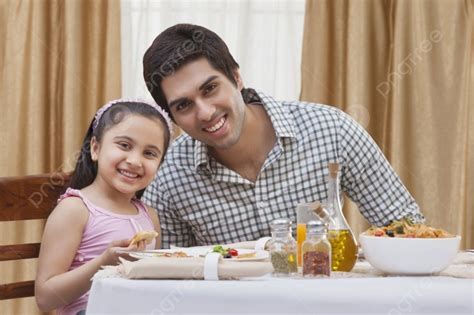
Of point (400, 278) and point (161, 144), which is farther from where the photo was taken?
point (161, 144)

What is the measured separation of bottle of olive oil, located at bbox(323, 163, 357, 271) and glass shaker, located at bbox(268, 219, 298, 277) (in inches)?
4.5

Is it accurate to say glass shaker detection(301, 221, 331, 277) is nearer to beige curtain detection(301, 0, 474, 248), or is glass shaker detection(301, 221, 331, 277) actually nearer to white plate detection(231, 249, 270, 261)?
white plate detection(231, 249, 270, 261)

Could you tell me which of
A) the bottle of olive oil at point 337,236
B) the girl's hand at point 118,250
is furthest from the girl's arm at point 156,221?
the bottle of olive oil at point 337,236

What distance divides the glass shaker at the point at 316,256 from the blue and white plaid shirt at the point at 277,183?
771mm

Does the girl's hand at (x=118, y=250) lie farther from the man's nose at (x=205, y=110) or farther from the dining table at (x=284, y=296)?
the man's nose at (x=205, y=110)

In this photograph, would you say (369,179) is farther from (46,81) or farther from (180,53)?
(46,81)

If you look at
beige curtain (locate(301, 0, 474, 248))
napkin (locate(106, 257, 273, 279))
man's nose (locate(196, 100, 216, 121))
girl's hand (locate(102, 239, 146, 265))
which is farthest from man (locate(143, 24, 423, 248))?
beige curtain (locate(301, 0, 474, 248))

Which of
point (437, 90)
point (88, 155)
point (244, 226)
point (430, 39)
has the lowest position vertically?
point (244, 226)

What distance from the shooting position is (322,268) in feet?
3.76

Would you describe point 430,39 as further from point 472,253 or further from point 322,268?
point 322,268

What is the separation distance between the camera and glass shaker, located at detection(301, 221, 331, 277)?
1.14 metres

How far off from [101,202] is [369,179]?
726mm

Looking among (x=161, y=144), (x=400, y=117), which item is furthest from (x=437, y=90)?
(x=161, y=144)

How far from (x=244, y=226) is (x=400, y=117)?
161cm
